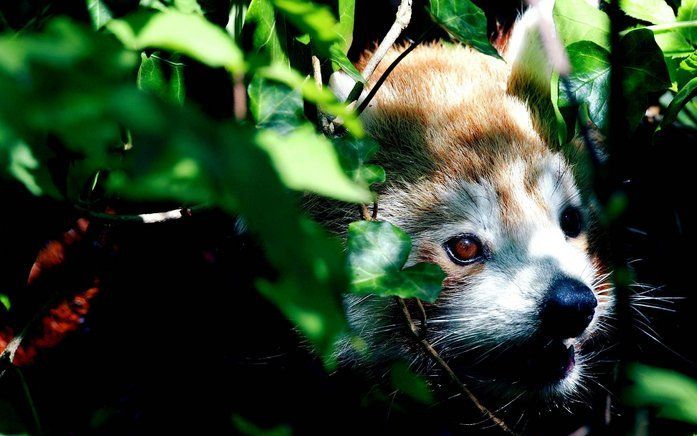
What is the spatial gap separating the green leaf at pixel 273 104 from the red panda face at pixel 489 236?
1.04m

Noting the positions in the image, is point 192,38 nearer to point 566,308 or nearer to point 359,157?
point 359,157

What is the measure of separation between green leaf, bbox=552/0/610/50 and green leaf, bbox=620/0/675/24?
7.5 inches

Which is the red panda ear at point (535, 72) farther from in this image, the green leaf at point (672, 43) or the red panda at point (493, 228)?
the green leaf at point (672, 43)

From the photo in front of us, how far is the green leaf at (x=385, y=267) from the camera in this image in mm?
1219

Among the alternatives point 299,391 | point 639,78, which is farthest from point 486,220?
point 299,391

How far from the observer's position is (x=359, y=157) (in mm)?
1373

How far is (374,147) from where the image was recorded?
4.55 ft

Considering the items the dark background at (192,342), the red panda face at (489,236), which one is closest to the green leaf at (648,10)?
the dark background at (192,342)

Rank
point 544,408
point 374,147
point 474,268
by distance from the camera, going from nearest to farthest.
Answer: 1. point 374,147
2. point 474,268
3. point 544,408

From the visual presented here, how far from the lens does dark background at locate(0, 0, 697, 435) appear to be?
1.92 metres

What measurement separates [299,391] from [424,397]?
0.90 meters

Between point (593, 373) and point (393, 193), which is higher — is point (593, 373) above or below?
below

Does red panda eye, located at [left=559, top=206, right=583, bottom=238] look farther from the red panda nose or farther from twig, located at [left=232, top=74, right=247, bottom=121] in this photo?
twig, located at [left=232, top=74, right=247, bottom=121]

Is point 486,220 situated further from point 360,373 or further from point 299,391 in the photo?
point 299,391
